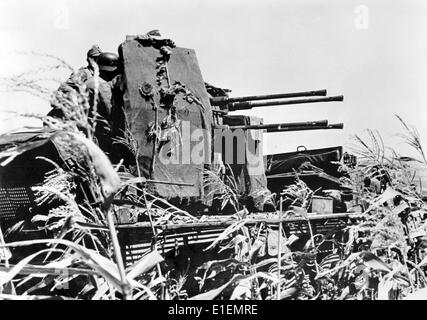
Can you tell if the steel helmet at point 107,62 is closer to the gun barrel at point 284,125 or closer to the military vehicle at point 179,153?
the military vehicle at point 179,153

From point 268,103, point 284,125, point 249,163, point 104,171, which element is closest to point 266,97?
point 268,103

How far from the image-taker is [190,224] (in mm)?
3957

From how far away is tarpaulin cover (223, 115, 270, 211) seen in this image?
23.8ft

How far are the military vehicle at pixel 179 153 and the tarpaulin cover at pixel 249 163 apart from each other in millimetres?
16

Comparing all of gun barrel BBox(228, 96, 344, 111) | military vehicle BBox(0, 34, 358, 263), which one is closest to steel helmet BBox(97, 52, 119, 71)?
military vehicle BBox(0, 34, 358, 263)

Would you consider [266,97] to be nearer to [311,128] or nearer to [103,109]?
[311,128]

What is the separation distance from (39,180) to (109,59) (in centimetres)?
305

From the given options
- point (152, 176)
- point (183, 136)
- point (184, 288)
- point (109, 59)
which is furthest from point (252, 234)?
point (109, 59)

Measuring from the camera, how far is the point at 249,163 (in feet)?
24.7

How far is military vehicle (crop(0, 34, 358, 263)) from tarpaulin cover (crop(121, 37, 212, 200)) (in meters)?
0.01

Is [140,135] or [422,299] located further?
[140,135]

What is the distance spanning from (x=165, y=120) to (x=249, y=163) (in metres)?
1.78

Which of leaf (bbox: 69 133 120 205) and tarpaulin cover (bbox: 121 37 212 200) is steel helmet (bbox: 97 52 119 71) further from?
leaf (bbox: 69 133 120 205)
